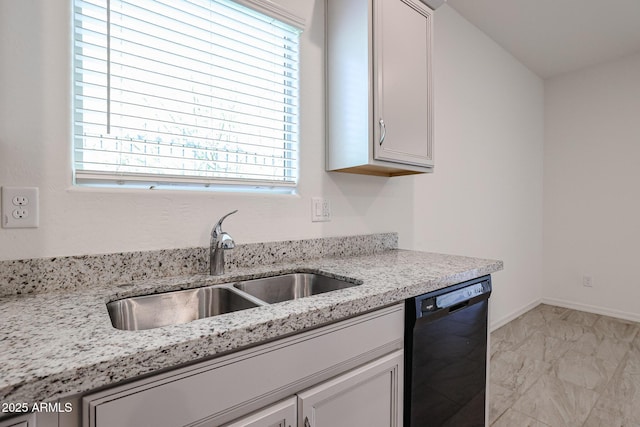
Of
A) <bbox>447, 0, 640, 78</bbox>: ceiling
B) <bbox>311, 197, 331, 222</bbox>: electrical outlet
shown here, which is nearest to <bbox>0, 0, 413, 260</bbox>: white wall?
<bbox>311, 197, 331, 222</bbox>: electrical outlet

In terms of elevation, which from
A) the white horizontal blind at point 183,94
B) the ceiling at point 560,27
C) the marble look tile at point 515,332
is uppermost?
the ceiling at point 560,27

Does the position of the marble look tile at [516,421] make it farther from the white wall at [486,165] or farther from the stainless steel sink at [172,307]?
the stainless steel sink at [172,307]

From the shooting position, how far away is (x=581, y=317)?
11.1ft

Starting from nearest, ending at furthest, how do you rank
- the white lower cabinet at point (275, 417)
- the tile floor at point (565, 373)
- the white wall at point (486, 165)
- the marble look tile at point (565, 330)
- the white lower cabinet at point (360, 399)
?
the white lower cabinet at point (275, 417) < the white lower cabinet at point (360, 399) < the tile floor at point (565, 373) < the white wall at point (486, 165) < the marble look tile at point (565, 330)

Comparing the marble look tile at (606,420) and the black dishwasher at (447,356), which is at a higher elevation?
the black dishwasher at (447,356)

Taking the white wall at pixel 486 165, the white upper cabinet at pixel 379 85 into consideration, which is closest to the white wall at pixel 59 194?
the white upper cabinet at pixel 379 85

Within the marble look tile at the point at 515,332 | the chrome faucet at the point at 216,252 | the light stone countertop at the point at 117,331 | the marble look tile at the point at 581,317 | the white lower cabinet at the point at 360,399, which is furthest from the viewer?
the marble look tile at the point at 581,317

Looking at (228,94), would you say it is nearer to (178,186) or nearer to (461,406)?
(178,186)

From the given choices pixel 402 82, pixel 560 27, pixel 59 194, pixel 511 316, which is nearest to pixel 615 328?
pixel 511 316

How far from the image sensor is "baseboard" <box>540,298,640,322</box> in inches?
130

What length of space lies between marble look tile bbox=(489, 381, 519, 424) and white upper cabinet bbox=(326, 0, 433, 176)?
141 centimetres

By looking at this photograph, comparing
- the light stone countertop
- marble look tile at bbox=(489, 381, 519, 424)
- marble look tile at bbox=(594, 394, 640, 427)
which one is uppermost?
the light stone countertop

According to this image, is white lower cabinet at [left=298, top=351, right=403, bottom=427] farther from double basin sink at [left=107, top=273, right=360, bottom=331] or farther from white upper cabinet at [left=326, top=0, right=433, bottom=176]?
white upper cabinet at [left=326, top=0, right=433, bottom=176]

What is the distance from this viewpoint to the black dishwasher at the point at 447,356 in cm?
112
